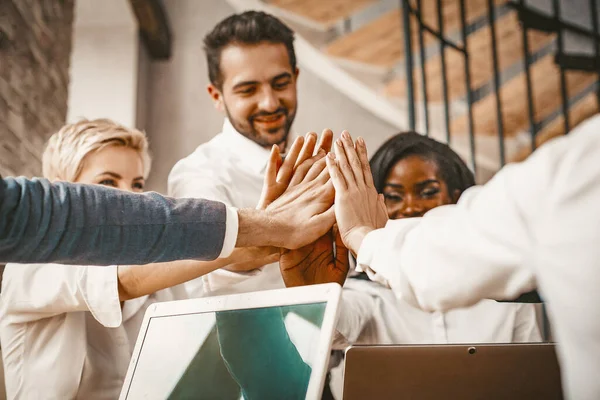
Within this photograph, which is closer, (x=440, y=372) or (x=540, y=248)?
(x=540, y=248)

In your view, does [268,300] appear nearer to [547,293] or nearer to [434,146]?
[547,293]

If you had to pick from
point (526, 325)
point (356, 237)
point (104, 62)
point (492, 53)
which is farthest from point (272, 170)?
point (104, 62)

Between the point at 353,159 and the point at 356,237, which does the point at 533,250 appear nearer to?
the point at 356,237

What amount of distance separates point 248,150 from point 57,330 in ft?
2.11

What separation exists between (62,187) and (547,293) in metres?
0.67

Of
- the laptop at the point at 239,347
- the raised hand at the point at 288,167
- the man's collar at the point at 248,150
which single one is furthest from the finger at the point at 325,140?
the laptop at the point at 239,347

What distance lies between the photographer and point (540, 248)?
65 centimetres

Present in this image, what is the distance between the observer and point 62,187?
36.0 inches

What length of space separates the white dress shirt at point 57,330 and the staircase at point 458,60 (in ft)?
5.23

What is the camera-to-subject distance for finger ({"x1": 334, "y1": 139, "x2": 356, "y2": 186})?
1250 millimetres

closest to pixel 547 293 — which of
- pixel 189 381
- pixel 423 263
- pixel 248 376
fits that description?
pixel 423 263

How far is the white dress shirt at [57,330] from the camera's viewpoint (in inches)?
47.7

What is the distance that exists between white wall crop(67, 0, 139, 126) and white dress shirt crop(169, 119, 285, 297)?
4.46 feet

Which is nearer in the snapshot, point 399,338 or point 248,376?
point 248,376
